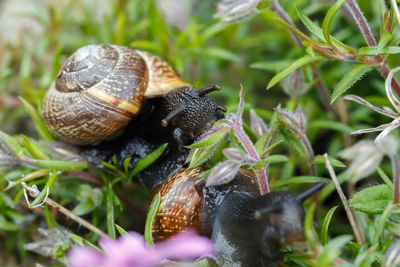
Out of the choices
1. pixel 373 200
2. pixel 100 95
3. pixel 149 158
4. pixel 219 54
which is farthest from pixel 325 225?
pixel 219 54

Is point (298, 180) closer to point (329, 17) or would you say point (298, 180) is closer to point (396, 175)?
point (396, 175)

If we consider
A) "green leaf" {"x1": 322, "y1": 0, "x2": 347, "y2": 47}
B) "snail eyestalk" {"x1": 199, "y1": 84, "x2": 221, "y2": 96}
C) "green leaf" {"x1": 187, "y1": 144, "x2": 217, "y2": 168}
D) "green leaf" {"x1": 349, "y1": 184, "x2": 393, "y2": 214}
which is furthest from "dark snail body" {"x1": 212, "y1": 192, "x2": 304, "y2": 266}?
"green leaf" {"x1": 322, "y1": 0, "x2": 347, "y2": 47}

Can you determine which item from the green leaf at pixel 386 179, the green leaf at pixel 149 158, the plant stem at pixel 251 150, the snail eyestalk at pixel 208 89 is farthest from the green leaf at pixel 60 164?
the green leaf at pixel 386 179

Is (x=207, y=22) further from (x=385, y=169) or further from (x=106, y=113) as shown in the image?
(x=385, y=169)

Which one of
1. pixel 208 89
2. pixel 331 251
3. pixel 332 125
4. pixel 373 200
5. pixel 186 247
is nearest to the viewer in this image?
pixel 331 251

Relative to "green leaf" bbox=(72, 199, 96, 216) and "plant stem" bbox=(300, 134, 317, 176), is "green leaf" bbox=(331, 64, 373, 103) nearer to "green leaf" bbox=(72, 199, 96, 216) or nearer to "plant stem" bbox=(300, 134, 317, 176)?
"plant stem" bbox=(300, 134, 317, 176)
